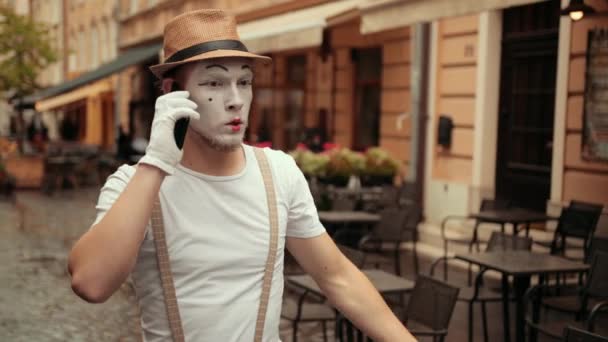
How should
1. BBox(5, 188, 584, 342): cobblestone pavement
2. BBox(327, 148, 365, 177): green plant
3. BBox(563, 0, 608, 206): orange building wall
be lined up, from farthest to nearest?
BBox(327, 148, 365, 177): green plant → BBox(563, 0, 608, 206): orange building wall → BBox(5, 188, 584, 342): cobblestone pavement

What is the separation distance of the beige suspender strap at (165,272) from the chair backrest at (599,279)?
4.11 metres

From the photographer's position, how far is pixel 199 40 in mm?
2059

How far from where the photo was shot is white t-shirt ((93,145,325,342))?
1984 millimetres

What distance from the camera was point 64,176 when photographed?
70.2 feet

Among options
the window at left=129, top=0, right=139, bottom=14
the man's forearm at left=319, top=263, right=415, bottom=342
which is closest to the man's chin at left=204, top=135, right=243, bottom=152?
the man's forearm at left=319, top=263, right=415, bottom=342

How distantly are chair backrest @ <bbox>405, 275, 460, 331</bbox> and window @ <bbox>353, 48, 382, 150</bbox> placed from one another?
36.7ft

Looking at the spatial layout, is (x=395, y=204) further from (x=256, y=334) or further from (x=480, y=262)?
(x=256, y=334)

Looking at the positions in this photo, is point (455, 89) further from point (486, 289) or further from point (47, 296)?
point (47, 296)

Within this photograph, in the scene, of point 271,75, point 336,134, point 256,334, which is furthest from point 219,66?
point 271,75

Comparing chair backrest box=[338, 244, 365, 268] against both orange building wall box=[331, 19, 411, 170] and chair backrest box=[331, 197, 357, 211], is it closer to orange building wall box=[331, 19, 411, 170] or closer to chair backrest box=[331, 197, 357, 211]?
chair backrest box=[331, 197, 357, 211]

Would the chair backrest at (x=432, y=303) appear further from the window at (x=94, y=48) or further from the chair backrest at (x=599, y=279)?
the window at (x=94, y=48)

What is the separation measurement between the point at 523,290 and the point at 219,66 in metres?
4.27

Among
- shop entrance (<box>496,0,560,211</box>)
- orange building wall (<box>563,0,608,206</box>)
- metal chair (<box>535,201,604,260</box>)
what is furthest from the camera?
shop entrance (<box>496,0,560,211</box>)

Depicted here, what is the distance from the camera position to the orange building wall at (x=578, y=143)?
9359 mm
